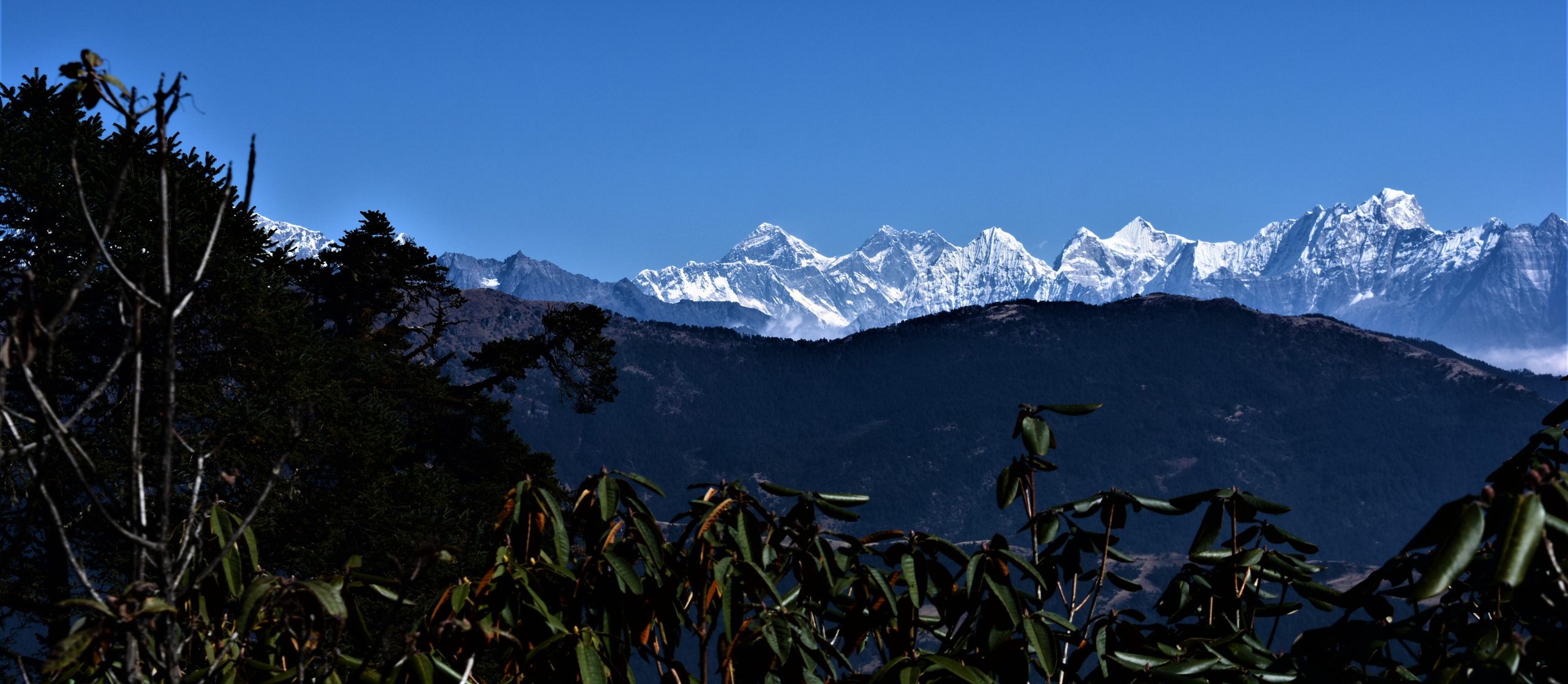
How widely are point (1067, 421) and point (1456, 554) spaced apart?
6824 inches

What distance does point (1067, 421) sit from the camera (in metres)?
170

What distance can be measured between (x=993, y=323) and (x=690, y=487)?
19804cm

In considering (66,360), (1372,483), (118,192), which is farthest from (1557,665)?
(1372,483)

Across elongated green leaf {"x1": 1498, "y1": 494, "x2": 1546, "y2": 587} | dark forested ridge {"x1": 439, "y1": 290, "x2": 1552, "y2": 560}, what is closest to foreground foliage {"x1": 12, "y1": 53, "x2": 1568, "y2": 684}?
elongated green leaf {"x1": 1498, "y1": 494, "x2": 1546, "y2": 587}

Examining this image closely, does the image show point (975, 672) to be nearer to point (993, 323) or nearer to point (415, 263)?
point (415, 263)

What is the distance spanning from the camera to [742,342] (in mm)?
190000

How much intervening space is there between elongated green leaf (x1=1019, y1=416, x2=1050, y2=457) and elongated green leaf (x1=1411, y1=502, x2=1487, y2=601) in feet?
→ 5.59

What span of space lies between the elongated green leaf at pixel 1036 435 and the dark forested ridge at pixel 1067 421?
142m

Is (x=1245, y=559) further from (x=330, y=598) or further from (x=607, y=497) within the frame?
(x=330, y=598)

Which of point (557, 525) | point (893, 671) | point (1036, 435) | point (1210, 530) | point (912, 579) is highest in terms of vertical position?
point (1036, 435)

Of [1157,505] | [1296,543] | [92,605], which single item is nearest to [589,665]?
[92,605]

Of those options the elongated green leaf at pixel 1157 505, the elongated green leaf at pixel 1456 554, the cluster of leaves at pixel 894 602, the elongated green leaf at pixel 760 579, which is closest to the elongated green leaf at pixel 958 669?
the cluster of leaves at pixel 894 602

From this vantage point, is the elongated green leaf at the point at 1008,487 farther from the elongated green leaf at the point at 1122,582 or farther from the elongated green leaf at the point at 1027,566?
the elongated green leaf at the point at 1122,582

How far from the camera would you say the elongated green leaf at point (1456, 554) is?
212 cm
